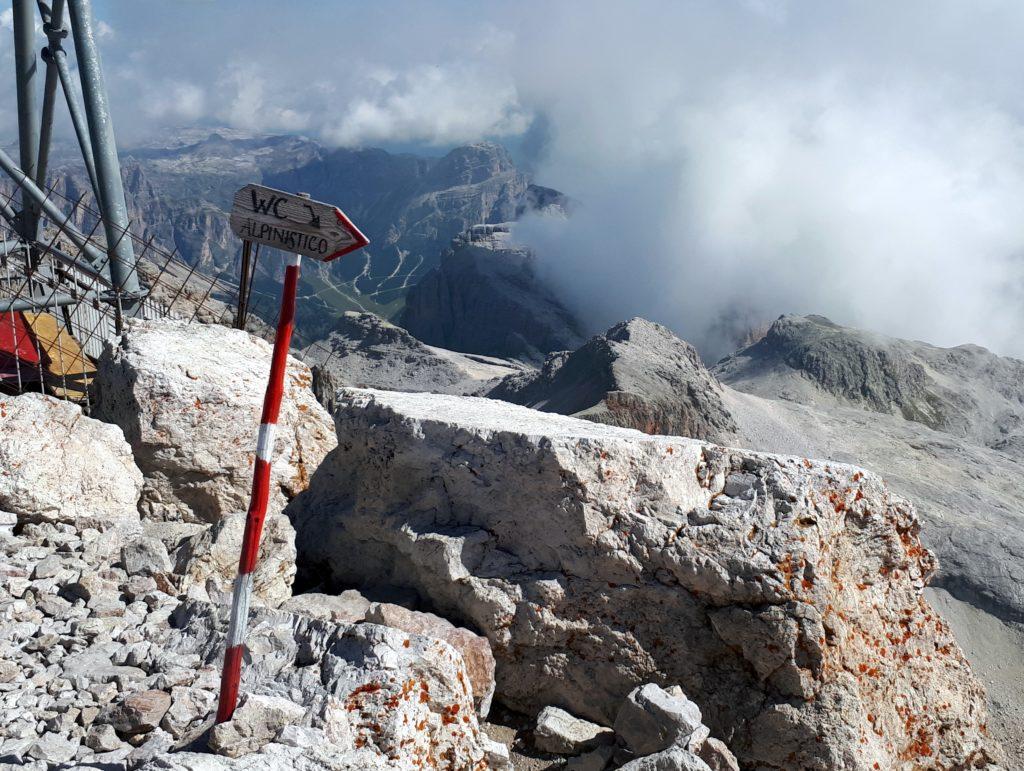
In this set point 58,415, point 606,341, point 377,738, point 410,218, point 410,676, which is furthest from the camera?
point 410,218

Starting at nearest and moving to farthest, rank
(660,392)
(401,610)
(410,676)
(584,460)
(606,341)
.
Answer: (410,676)
(401,610)
(584,460)
(660,392)
(606,341)

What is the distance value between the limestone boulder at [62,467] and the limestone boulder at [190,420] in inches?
12.2

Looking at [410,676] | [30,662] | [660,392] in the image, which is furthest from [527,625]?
[660,392]

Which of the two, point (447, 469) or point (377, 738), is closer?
point (377, 738)

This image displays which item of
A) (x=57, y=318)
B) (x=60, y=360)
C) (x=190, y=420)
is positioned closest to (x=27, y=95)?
(x=57, y=318)

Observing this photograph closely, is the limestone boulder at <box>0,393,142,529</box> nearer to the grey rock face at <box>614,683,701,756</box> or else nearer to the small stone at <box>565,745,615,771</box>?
the small stone at <box>565,745,615,771</box>

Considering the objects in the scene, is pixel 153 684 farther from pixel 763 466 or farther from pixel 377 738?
pixel 763 466

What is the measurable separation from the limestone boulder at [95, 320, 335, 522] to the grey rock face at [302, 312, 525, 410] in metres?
35.8

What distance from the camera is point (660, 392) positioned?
107 ft

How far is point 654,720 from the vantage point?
565 cm

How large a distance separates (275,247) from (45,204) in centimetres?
1116

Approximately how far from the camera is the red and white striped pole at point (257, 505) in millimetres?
4188

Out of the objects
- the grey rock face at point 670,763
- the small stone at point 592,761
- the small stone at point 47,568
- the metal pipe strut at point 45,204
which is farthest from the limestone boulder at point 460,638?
the metal pipe strut at point 45,204

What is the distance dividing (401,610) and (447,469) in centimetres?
129
